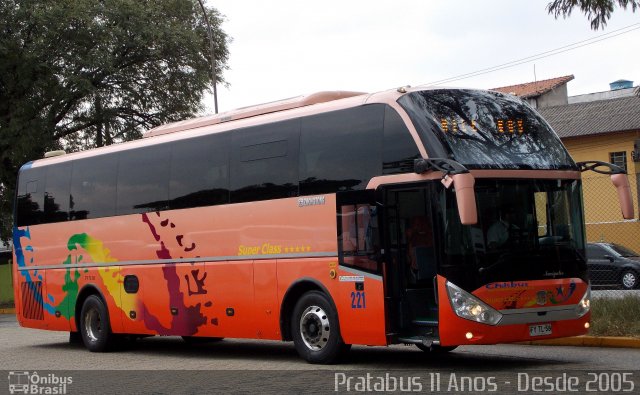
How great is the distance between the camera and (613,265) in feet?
106

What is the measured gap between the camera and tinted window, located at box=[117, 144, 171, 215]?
58.1 ft

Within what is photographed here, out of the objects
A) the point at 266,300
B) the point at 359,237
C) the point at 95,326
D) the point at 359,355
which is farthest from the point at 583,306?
the point at 95,326

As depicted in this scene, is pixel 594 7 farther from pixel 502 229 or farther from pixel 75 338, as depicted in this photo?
pixel 75 338

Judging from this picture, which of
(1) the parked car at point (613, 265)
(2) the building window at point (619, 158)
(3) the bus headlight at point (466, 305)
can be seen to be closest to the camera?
(3) the bus headlight at point (466, 305)

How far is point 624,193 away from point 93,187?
10.1m

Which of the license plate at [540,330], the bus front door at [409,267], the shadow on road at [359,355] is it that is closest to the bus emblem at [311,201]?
the bus front door at [409,267]

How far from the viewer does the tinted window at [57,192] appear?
2030 centimetres

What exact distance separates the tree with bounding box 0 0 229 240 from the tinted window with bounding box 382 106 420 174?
2631cm

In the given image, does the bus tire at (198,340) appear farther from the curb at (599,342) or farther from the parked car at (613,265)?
the parked car at (613,265)

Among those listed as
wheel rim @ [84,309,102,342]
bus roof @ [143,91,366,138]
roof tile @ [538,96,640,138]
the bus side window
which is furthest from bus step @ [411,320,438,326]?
roof tile @ [538,96,640,138]

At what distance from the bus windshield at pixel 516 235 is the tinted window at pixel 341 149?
4.67 ft

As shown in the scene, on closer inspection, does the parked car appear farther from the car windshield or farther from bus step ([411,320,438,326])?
bus step ([411,320,438,326])

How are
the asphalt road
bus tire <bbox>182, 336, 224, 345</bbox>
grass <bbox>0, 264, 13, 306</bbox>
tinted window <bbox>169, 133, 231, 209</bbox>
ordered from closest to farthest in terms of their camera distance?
1. the asphalt road
2. tinted window <bbox>169, 133, 231, 209</bbox>
3. bus tire <bbox>182, 336, 224, 345</bbox>
4. grass <bbox>0, 264, 13, 306</bbox>

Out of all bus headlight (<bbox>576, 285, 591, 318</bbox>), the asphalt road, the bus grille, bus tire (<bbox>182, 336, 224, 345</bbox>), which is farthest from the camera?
the bus grille
